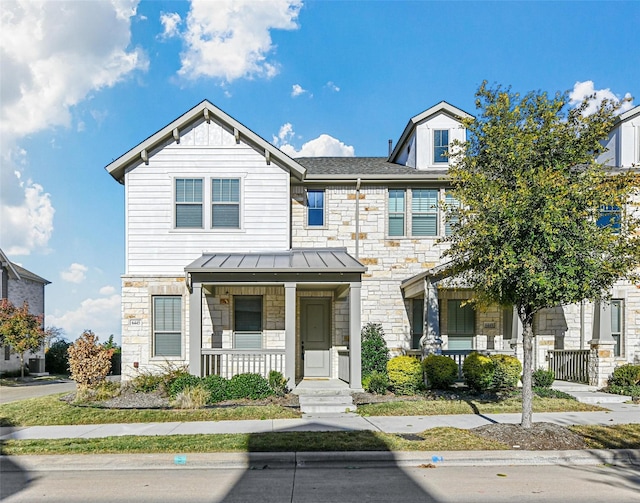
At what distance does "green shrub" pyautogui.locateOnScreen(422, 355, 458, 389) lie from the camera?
13711mm

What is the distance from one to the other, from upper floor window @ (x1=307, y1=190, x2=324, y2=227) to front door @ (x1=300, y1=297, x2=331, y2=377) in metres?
2.51

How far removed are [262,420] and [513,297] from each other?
5.72 meters

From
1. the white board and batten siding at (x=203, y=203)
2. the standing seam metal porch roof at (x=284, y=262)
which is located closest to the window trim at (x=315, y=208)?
the standing seam metal porch roof at (x=284, y=262)

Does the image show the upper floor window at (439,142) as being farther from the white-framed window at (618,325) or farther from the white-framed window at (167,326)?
the white-framed window at (167,326)

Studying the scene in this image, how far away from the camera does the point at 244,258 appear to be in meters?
14.9

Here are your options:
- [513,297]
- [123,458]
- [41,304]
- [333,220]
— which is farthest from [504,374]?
[41,304]

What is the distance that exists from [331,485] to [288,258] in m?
8.54

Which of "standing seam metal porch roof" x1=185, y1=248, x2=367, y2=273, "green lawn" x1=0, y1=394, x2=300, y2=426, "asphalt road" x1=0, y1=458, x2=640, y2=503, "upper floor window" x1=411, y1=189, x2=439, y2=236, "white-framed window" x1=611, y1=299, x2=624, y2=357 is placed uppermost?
"upper floor window" x1=411, y1=189, x2=439, y2=236

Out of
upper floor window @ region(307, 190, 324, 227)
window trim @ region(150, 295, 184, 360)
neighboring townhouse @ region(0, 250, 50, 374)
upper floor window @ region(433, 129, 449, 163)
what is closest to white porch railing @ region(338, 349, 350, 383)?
upper floor window @ region(307, 190, 324, 227)

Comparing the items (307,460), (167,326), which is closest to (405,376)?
(307,460)

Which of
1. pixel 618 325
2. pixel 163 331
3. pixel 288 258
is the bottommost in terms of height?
pixel 163 331

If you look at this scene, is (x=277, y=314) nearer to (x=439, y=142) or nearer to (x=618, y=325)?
(x=439, y=142)

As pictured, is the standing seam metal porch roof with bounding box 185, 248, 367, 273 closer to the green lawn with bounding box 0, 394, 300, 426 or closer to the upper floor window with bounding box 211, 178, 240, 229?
the upper floor window with bounding box 211, 178, 240, 229

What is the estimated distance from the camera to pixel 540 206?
8742 millimetres
